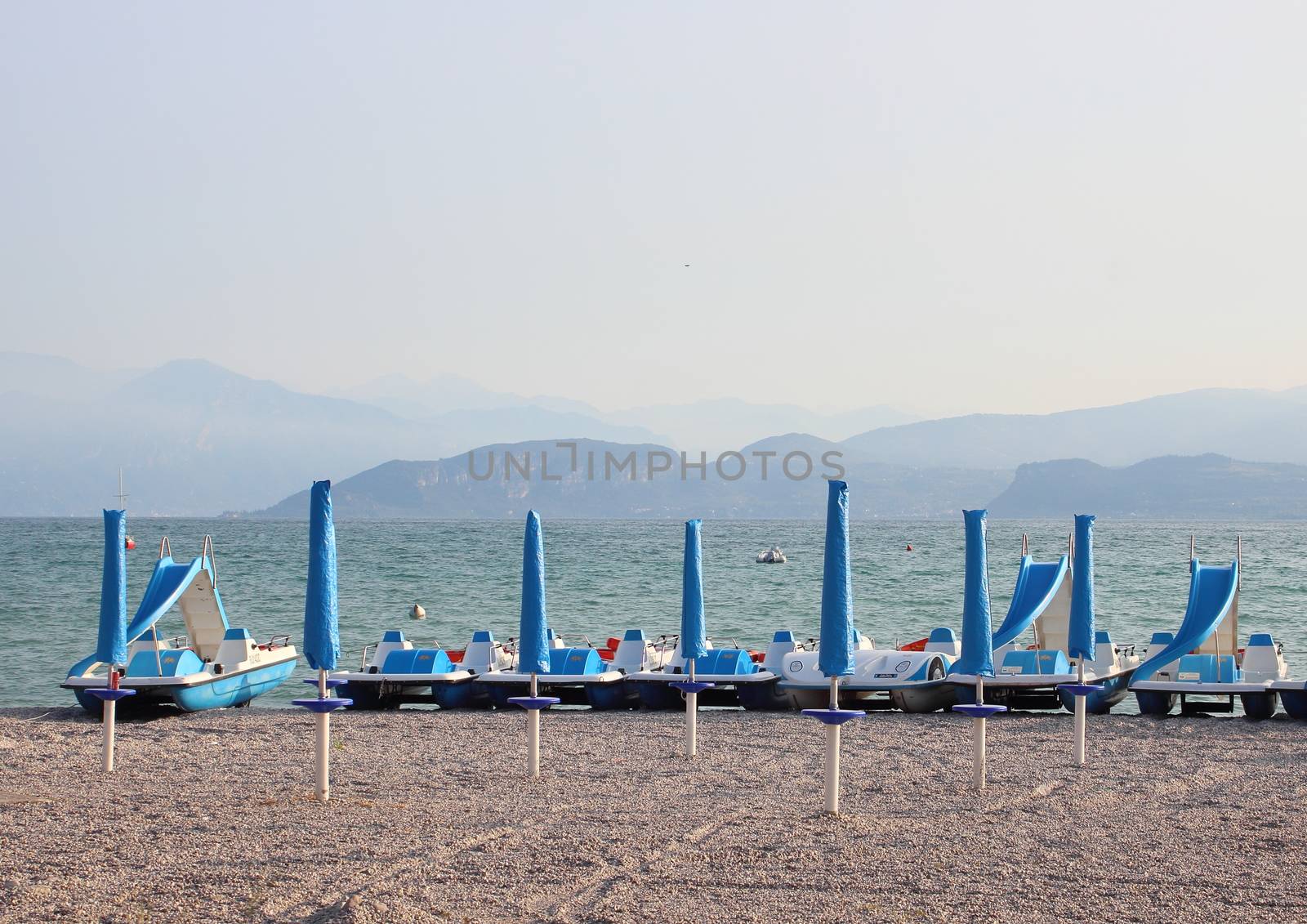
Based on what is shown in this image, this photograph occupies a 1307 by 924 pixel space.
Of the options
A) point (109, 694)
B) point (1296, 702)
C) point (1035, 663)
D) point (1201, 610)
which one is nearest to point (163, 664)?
point (109, 694)

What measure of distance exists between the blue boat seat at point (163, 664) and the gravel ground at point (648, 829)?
6.71 feet

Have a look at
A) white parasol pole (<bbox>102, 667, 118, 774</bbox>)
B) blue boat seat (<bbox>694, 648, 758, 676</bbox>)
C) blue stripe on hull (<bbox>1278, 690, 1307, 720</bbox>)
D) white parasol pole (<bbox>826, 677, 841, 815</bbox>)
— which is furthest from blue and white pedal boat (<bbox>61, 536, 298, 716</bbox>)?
blue stripe on hull (<bbox>1278, 690, 1307, 720</bbox>)

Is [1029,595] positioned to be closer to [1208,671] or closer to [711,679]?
[1208,671]

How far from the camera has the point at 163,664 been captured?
20266mm

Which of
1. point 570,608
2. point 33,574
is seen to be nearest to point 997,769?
point 570,608

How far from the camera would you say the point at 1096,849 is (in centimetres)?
1063

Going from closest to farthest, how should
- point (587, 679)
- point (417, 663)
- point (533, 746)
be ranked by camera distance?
1. point (533, 746)
2. point (587, 679)
3. point (417, 663)

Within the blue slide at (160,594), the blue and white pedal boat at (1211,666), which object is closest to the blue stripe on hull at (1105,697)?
the blue and white pedal boat at (1211,666)

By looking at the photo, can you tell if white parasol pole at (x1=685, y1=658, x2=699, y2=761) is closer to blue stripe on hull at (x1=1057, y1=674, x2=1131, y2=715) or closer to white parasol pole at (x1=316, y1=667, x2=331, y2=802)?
white parasol pole at (x1=316, y1=667, x2=331, y2=802)

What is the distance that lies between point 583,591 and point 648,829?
49.5 meters

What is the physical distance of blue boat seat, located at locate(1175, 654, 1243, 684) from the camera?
66.3 feet

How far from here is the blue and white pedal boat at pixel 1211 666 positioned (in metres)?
20.0

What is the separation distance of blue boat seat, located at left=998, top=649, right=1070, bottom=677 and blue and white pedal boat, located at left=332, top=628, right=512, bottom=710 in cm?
762

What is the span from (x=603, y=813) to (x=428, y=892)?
9.82 ft
